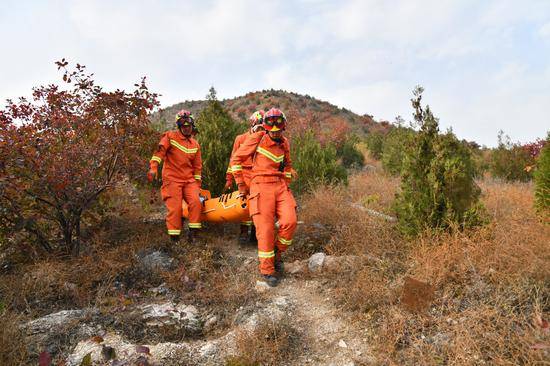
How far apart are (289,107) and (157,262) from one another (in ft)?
84.3

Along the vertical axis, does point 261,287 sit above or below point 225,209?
below

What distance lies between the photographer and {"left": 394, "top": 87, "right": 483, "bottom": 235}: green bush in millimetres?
4414

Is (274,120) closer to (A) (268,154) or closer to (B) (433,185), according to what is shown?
(A) (268,154)

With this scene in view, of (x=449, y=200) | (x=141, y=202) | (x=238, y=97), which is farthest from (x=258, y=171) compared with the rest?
(x=238, y=97)

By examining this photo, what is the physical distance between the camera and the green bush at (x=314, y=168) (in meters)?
7.95

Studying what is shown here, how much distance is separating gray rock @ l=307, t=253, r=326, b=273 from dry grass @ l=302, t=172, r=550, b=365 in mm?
191

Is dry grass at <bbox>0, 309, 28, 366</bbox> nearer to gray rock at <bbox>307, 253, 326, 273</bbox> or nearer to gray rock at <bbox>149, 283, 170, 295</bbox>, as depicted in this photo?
gray rock at <bbox>149, 283, 170, 295</bbox>

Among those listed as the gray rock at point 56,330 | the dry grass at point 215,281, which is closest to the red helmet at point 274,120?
the dry grass at point 215,281

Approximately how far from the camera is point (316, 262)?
488cm

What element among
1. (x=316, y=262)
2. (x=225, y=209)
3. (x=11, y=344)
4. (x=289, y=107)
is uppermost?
(x=289, y=107)

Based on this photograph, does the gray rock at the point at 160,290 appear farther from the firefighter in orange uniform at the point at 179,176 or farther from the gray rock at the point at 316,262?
the gray rock at the point at 316,262

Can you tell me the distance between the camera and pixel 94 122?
532 cm

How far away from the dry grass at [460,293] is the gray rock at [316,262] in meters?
0.19

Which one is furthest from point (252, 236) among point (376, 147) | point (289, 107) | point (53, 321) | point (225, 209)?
point (289, 107)
